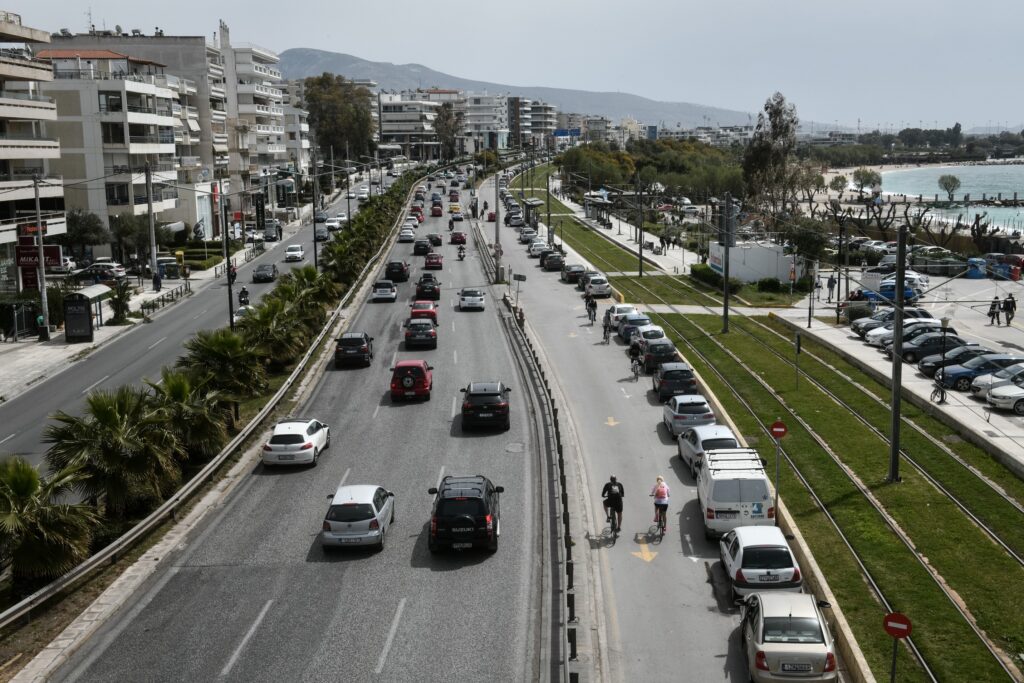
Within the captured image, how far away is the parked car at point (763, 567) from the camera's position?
19.6 m

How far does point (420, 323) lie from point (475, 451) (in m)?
17.1

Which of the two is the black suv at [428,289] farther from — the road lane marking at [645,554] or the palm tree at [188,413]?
the road lane marking at [645,554]

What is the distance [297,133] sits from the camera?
140500 millimetres

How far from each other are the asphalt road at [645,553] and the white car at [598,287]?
55.5ft

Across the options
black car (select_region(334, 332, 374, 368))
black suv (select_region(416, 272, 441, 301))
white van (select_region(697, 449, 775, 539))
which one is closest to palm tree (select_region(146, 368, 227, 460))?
white van (select_region(697, 449, 775, 539))

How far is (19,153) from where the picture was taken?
184 feet

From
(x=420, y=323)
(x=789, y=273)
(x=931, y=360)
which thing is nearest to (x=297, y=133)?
(x=789, y=273)

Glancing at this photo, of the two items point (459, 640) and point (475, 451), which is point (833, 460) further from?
point (459, 640)

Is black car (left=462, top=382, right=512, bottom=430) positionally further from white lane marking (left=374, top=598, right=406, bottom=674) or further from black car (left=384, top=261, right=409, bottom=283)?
black car (left=384, top=261, right=409, bottom=283)

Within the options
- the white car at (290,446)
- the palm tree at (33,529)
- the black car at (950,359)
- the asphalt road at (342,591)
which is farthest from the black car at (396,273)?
the palm tree at (33,529)

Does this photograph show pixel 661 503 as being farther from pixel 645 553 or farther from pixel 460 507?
pixel 460 507

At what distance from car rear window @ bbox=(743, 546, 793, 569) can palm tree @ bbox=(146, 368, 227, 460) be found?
13042mm

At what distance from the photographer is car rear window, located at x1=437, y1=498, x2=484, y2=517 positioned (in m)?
21.2

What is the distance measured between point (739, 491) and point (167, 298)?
45355 mm
